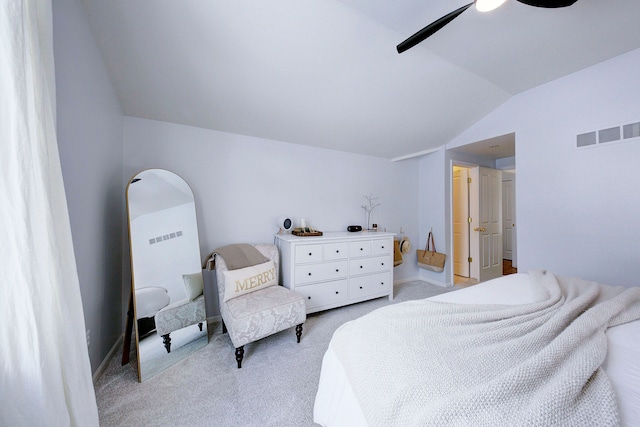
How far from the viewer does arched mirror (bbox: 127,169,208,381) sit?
1.68 metres

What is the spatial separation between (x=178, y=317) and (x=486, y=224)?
469cm

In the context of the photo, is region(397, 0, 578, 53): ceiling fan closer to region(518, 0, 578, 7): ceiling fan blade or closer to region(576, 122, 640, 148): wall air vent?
region(518, 0, 578, 7): ceiling fan blade

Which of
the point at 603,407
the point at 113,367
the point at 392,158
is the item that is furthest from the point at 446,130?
the point at 113,367

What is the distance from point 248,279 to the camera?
2.11 metres

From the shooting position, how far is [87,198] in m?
1.47

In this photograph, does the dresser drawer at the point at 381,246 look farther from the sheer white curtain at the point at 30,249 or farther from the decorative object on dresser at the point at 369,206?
the sheer white curtain at the point at 30,249

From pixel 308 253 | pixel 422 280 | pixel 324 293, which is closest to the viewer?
pixel 308 253

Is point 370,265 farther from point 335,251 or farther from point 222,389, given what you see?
point 222,389

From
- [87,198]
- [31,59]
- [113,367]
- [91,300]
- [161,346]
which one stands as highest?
[31,59]

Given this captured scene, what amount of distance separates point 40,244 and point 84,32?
4.96 feet

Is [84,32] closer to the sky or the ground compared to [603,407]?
closer to the sky

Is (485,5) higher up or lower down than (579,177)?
higher up

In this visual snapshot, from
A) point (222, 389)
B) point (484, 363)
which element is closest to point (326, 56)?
point (484, 363)

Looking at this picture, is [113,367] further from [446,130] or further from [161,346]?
[446,130]
